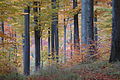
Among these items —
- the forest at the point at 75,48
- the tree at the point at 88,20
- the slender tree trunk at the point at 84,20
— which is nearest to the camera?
the forest at the point at 75,48

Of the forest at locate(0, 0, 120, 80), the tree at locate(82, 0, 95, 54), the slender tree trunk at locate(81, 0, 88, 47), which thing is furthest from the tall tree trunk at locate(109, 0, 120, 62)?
the slender tree trunk at locate(81, 0, 88, 47)

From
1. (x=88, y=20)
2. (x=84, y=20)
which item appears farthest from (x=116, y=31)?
(x=84, y=20)

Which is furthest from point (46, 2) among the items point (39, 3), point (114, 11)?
point (114, 11)

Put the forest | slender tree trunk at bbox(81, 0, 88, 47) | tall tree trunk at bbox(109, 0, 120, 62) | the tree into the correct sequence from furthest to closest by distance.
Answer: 1. slender tree trunk at bbox(81, 0, 88, 47)
2. the tree
3. tall tree trunk at bbox(109, 0, 120, 62)
4. the forest

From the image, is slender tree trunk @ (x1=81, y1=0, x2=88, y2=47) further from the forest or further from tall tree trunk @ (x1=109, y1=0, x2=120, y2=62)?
tall tree trunk @ (x1=109, y1=0, x2=120, y2=62)

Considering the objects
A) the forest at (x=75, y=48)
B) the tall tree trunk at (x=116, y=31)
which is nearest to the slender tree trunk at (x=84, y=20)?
the forest at (x=75, y=48)

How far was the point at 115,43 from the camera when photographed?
807 cm

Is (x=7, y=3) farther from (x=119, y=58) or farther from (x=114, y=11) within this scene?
(x=119, y=58)

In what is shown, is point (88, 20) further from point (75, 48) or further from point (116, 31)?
point (116, 31)

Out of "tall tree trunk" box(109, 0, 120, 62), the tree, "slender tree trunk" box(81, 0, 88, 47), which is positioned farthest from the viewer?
"slender tree trunk" box(81, 0, 88, 47)

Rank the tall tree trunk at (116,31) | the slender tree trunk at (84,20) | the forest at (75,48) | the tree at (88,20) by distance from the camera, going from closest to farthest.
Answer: the forest at (75,48) < the tall tree trunk at (116,31) < the tree at (88,20) < the slender tree trunk at (84,20)

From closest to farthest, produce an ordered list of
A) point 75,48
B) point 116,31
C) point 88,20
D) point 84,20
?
point 116,31
point 88,20
point 84,20
point 75,48

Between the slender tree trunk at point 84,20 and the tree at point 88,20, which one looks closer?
the tree at point 88,20

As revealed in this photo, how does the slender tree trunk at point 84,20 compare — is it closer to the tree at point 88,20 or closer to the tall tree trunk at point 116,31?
the tree at point 88,20
